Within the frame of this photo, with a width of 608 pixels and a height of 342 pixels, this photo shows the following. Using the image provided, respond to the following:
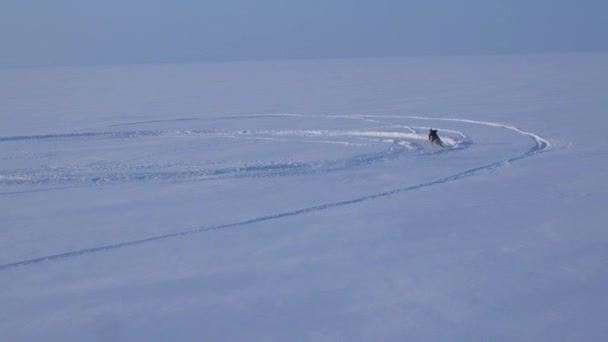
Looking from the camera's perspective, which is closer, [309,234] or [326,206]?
[309,234]

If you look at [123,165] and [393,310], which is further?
[123,165]

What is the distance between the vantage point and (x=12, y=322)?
403 centimetres

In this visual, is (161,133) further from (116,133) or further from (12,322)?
(12,322)

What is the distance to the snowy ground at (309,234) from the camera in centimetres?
399

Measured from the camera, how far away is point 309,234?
18.5 ft

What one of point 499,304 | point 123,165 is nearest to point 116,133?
point 123,165

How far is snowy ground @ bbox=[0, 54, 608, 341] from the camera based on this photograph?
13.1 ft

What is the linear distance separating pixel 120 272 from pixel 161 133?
296 inches

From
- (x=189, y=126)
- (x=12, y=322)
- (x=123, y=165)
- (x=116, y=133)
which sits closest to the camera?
(x=12, y=322)

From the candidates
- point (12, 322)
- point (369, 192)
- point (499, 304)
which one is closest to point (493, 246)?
point (499, 304)

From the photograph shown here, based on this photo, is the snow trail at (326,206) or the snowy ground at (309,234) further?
the snow trail at (326,206)

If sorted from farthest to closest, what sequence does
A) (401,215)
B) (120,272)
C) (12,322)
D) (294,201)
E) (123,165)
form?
(123,165) < (294,201) < (401,215) < (120,272) < (12,322)

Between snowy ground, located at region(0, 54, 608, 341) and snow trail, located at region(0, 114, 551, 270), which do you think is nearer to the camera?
snowy ground, located at region(0, 54, 608, 341)

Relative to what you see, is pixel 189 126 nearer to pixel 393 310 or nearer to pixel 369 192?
pixel 369 192
